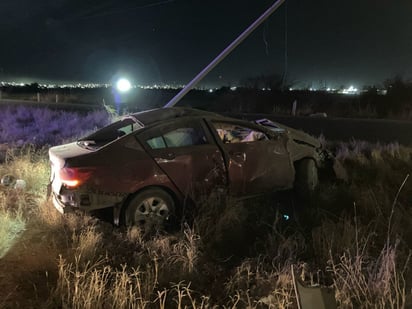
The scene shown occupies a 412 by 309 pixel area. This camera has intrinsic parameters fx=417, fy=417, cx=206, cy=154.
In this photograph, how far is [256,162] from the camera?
6.01 m

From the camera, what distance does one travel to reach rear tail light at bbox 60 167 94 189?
4.81 m

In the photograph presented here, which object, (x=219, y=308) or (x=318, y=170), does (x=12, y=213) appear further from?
(x=318, y=170)

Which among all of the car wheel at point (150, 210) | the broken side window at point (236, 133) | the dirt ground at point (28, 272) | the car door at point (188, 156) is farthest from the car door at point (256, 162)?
the dirt ground at point (28, 272)

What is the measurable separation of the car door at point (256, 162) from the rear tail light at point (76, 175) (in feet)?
6.13

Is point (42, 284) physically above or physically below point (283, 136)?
below

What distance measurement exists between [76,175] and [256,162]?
253 centimetres

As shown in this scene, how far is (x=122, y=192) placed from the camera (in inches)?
196

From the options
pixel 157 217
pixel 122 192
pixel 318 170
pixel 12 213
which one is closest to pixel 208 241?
pixel 157 217

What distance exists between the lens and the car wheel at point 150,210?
16.6 ft

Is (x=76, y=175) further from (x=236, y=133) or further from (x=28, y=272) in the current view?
(x=236, y=133)

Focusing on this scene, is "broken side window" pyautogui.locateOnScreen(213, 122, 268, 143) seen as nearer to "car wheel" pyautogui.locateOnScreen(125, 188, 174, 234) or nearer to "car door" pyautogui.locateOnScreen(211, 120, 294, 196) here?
"car door" pyautogui.locateOnScreen(211, 120, 294, 196)

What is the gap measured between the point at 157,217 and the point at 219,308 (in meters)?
1.79

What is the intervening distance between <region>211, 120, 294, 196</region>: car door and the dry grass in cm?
31

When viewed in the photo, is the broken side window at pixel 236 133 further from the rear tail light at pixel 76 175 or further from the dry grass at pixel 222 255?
the rear tail light at pixel 76 175
